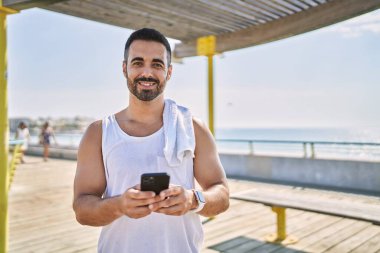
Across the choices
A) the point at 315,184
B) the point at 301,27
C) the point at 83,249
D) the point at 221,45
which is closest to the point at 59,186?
the point at 83,249

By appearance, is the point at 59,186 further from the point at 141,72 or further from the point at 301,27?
the point at 141,72

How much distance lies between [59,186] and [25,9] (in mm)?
6831

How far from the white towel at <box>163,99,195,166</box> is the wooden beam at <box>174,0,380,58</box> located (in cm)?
293

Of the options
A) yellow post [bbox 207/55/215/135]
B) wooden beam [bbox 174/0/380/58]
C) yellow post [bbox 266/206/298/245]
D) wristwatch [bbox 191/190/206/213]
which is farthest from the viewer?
yellow post [bbox 207/55/215/135]

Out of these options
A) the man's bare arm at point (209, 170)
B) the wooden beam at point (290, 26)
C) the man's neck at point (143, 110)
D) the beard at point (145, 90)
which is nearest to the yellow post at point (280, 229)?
the wooden beam at point (290, 26)

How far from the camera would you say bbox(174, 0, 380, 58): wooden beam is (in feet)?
12.8

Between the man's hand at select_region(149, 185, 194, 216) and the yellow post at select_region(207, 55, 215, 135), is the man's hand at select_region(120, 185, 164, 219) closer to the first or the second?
the man's hand at select_region(149, 185, 194, 216)

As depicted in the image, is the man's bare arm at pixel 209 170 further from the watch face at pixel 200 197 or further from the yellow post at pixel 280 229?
the yellow post at pixel 280 229

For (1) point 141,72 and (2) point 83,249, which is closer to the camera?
(1) point 141,72

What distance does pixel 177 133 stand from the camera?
1.86m

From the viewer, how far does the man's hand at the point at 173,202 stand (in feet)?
4.76

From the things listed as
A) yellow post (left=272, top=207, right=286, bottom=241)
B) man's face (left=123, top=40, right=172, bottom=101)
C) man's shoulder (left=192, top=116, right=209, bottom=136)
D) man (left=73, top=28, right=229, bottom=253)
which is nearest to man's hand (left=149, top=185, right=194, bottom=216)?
man (left=73, top=28, right=229, bottom=253)

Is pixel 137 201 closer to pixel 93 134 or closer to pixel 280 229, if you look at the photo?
pixel 93 134

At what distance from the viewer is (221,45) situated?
569 cm
